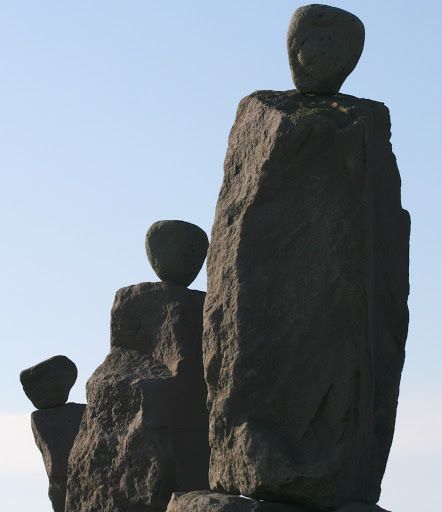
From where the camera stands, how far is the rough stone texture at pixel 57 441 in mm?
12172

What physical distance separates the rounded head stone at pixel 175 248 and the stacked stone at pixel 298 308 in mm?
1552

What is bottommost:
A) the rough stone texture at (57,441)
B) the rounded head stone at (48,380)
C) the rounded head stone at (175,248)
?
the rough stone texture at (57,441)

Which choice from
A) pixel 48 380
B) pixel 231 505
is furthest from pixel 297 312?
pixel 48 380

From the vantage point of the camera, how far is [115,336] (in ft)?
36.1

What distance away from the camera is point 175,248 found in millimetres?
10852

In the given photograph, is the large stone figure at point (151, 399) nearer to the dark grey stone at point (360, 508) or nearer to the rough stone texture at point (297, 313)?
the rough stone texture at point (297, 313)

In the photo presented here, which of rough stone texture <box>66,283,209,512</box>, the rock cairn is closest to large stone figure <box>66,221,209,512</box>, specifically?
rough stone texture <box>66,283,209,512</box>

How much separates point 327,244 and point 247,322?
0.63 meters

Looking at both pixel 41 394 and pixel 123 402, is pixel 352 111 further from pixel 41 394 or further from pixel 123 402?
pixel 41 394

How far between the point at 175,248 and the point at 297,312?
2091 millimetres

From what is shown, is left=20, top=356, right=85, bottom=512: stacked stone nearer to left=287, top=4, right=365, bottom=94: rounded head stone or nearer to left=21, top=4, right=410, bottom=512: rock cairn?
left=21, top=4, right=410, bottom=512: rock cairn

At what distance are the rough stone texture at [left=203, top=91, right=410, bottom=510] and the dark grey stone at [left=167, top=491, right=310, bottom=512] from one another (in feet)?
0.22

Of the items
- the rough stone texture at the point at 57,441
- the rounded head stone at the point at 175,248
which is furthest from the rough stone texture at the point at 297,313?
the rough stone texture at the point at 57,441

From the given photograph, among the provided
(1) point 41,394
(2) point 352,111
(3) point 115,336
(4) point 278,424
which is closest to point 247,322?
(4) point 278,424
